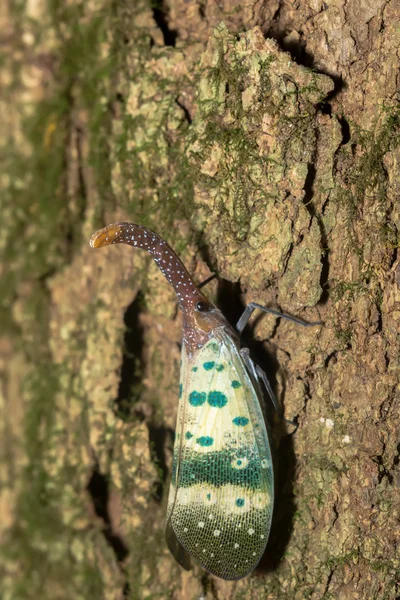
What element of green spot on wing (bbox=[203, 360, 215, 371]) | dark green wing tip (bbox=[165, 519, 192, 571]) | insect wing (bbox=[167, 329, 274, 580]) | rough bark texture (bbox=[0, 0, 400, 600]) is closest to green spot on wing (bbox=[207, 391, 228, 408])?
insect wing (bbox=[167, 329, 274, 580])

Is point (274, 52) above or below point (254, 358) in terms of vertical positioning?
above

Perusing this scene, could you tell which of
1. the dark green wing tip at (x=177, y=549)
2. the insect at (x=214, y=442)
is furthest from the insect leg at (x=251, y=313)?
the dark green wing tip at (x=177, y=549)

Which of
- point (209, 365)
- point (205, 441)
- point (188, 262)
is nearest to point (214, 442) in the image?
point (205, 441)

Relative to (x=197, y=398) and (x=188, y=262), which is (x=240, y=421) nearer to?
(x=197, y=398)

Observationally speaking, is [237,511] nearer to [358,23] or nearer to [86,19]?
[358,23]

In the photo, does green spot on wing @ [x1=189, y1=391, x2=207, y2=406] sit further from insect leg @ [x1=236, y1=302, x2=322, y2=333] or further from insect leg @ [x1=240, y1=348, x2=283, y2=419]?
insect leg @ [x1=236, y1=302, x2=322, y2=333]

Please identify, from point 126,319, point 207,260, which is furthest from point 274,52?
point 126,319
